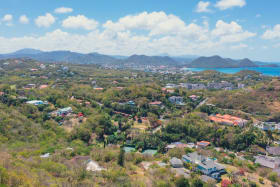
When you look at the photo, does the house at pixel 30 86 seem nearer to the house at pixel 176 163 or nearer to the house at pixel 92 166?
the house at pixel 92 166

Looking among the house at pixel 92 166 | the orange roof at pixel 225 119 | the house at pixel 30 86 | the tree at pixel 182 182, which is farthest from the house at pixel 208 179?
the house at pixel 30 86

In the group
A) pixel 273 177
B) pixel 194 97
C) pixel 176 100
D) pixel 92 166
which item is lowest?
pixel 273 177

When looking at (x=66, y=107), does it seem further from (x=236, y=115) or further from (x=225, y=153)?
(x=236, y=115)

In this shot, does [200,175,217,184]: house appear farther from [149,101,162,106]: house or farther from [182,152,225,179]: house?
[149,101,162,106]: house

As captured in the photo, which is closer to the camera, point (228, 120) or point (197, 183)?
point (197, 183)

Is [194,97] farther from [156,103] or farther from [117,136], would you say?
[117,136]

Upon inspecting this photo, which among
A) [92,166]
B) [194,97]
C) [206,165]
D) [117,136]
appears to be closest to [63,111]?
[117,136]

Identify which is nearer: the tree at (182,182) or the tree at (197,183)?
the tree at (182,182)
